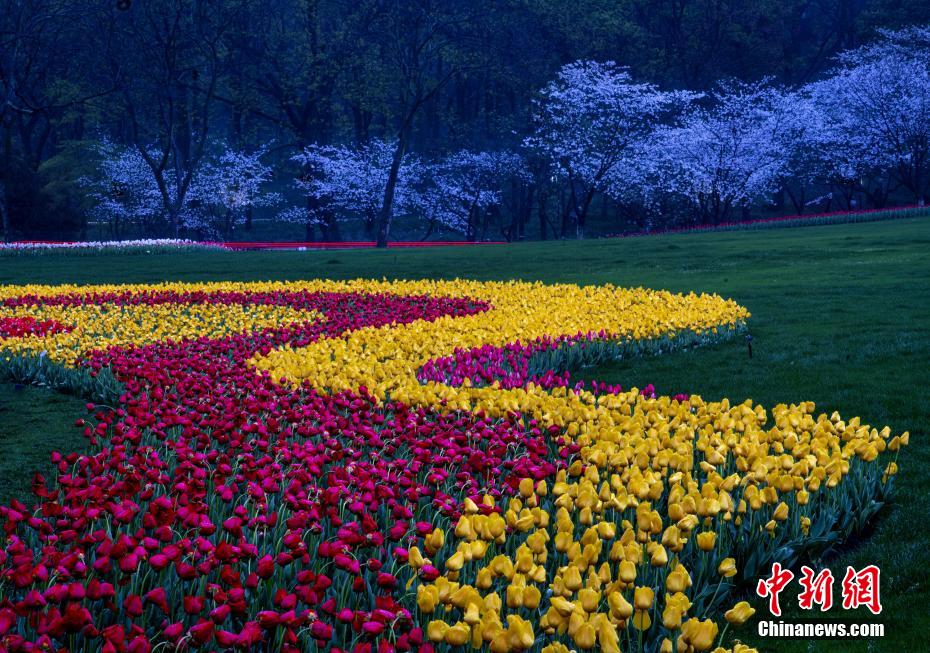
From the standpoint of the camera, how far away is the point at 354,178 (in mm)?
51344

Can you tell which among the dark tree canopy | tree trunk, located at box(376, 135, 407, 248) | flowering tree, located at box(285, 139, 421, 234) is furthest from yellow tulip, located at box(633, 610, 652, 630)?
flowering tree, located at box(285, 139, 421, 234)

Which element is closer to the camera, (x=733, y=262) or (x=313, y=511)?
(x=313, y=511)

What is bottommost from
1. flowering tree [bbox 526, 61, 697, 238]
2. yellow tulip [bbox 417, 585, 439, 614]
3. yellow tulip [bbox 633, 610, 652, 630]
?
yellow tulip [bbox 633, 610, 652, 630]

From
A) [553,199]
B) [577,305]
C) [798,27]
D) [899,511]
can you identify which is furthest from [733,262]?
[798,27]

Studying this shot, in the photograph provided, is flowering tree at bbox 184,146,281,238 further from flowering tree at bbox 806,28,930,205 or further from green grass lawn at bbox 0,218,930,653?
flowering tree at bbox 806,28,930,205

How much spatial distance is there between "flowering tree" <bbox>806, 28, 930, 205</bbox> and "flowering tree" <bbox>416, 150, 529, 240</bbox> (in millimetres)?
16422

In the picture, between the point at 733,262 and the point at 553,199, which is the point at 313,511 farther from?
the point at 553,199

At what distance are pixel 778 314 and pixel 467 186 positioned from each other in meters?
38.2

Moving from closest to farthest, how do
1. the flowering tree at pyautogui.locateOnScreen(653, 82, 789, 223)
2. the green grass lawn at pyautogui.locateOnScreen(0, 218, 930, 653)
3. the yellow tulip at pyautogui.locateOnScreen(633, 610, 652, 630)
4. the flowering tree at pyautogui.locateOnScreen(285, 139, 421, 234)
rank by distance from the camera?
the yellow tulip at pyautogui.locateOnScreen(633, 610, 652, 630) < the green grass lawn at pyautogui.locateOnScreen(0, 218, 930, 653) < the flowering tree at pyautogui.locateOnScreen(653, 82, 789, 223) < the flowering tree at pyautogui.locateOnScreen(285, 139, 421, 234)

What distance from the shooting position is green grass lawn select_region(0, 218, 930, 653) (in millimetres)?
5258

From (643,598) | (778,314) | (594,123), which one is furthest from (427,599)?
(594,123)

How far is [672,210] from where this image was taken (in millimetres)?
50656

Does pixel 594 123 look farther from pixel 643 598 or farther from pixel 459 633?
pixel 459 633

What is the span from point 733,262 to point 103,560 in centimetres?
2154
